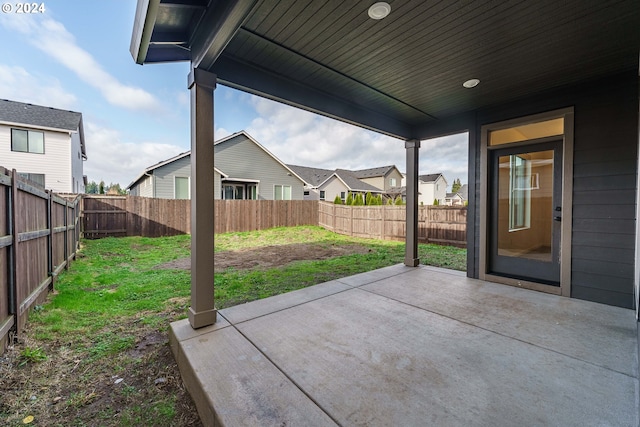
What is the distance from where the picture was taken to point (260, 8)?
207 centimetres

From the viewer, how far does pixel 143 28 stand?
6.85ft

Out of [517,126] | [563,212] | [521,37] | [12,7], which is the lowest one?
[563,212]

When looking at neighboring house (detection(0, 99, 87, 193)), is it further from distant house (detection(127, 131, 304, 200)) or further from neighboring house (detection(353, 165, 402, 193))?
neighboring house (detection(353, 165, 402, 193))

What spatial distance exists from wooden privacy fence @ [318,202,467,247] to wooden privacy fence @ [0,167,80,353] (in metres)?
8.78

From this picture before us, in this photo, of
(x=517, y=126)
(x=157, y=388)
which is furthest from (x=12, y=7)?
(x=517, y=126)

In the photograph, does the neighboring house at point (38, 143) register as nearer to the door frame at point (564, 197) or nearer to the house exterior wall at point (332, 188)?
the house exterior wall at point (332, 188)

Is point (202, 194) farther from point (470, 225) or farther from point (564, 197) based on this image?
point (564, 197)

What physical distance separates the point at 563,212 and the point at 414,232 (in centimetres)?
215

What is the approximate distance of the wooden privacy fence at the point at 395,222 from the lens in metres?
8.38

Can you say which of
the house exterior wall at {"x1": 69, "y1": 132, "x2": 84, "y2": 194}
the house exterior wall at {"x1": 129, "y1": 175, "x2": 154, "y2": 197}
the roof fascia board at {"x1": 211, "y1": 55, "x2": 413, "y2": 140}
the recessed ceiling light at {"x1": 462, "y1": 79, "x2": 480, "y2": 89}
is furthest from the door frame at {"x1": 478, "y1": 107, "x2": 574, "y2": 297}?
the house exterior wall at {"x1": 69, "y1": 132, "x2": 84, "y2": 194}

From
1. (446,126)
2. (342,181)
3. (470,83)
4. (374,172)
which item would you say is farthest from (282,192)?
(374,172)

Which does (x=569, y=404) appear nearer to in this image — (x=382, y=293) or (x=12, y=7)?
(x=382, y=293)

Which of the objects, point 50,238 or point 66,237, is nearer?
point 50,238

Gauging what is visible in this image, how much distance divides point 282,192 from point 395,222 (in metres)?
8.67
